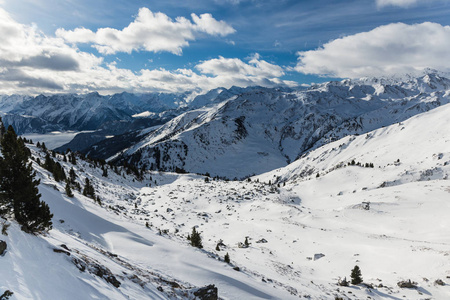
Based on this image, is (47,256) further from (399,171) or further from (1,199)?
(399,171)

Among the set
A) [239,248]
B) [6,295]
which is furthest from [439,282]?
[6,295]

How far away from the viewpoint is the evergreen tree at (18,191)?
12695 mm

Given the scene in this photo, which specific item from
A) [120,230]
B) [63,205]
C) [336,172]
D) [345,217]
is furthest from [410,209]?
[63,205]

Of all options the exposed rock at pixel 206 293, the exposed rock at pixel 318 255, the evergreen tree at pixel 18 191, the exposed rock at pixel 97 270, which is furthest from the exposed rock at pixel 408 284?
the evergreen tree at pixel 18 191

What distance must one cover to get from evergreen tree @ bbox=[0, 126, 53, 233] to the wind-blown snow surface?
1361 millimetres

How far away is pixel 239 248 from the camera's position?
31.3 metres

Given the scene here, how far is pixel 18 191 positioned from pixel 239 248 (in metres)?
24.8

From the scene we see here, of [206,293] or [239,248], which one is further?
[239,248]

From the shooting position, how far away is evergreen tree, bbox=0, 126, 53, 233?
12695 millimetres

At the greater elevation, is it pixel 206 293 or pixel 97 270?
pixel 97 270

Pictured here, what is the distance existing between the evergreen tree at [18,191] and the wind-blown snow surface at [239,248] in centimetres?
136

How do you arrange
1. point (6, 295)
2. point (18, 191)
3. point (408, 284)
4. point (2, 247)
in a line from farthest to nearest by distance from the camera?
point (408, 284)
point (18, 191)
point (2, 247)
point (6, 295)

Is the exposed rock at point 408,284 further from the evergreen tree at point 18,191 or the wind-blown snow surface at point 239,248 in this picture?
the evergreen tree at point 18,191

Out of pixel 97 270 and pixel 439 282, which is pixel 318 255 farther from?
pixel 97 270
